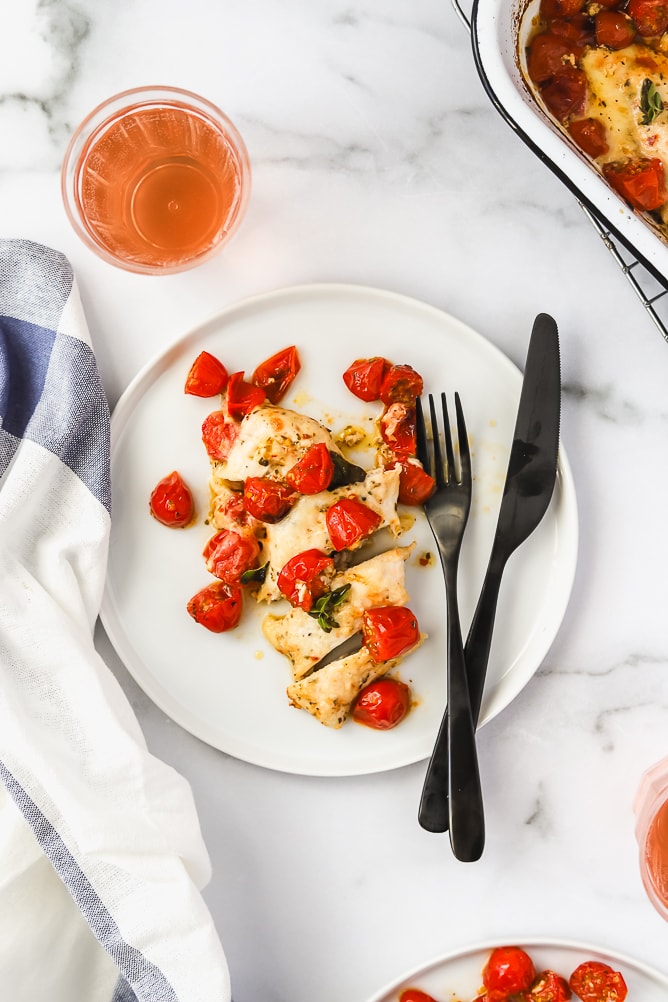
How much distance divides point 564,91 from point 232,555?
3.45ft

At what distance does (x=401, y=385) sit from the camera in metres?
1.79

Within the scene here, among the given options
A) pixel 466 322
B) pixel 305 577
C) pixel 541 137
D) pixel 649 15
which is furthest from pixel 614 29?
pixel 305 577

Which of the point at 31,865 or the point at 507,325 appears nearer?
the point at 31,865

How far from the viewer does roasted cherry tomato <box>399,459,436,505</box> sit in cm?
178

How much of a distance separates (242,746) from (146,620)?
320 millimetres

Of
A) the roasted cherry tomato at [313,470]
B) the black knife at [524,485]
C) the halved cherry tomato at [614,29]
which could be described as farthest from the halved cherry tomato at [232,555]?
the halved cherry tomato at [614,29]

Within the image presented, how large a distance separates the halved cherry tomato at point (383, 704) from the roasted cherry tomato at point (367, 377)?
22.7 inches

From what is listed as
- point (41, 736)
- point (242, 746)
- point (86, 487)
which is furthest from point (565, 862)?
point (86, 487)

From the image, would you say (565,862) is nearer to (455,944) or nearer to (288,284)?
(455,944)

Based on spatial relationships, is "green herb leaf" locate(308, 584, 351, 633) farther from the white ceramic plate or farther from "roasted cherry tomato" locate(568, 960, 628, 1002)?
"roasted cherry tomato" locate(568, 960, 628, 1002)

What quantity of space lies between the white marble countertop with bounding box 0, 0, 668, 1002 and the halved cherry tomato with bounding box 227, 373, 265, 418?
184 mm

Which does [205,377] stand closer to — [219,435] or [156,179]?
[219,435]

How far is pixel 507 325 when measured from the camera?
1.88 metres

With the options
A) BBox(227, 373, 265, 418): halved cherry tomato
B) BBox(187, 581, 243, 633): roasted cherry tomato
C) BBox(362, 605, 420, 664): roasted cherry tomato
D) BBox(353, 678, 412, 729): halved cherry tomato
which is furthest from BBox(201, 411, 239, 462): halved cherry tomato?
BBox(353, 678, 412, 729): halved cherry tomato
